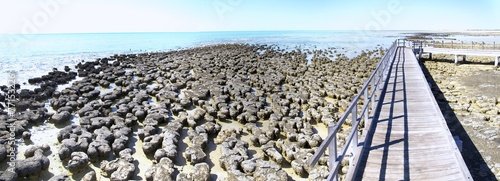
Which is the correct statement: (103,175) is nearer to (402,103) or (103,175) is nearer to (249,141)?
(249,141)

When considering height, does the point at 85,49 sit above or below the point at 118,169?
above

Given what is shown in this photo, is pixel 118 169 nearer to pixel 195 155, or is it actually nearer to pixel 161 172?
pixel 161 172

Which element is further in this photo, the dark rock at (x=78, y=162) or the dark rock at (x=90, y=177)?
the dark rock at (x=78, y=162)

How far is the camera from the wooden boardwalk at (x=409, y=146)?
5238 mm

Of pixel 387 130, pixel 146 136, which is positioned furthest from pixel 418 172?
pixel 146 136

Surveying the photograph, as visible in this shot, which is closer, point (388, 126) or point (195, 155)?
point (388, 126)

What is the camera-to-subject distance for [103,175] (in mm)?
8211

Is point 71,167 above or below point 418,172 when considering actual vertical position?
below

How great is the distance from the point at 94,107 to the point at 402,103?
12.2m

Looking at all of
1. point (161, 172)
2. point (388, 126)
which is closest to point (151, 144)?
point (161, 172)

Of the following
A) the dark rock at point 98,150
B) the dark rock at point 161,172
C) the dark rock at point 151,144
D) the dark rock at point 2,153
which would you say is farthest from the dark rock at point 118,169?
the dark rock at point 2,153

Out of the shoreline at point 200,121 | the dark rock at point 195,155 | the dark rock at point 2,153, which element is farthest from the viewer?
the dark rock at point 2,153

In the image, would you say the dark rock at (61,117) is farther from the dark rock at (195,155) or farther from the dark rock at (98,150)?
the dark rock at (195,155)

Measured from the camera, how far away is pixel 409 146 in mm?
6285
